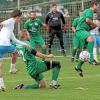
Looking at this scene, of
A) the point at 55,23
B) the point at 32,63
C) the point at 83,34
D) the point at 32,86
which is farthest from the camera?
the point at 55,23

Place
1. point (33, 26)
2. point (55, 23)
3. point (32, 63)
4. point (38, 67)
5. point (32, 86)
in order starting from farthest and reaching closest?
point (55, 23)
point (33, 26)
point (32, 86)
point (32, 63)
point (38, 67)

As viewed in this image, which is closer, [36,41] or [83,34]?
[83,34]

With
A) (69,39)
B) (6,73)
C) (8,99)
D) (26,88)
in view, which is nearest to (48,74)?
(6,73)

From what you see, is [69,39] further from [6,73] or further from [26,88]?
[26,88]

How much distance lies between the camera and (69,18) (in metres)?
29.1

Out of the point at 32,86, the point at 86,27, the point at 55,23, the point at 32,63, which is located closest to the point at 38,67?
the point at 32,63

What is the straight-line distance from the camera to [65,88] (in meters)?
14.1

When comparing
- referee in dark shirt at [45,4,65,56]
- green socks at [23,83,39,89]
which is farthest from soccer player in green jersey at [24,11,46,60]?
green socks at [23,83,39,89]

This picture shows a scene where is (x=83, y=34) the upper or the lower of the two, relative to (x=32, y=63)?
upper

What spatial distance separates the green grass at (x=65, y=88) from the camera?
12297 mm

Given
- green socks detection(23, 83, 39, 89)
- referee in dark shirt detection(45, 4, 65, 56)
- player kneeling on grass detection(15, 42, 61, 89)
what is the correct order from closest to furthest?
player kneeling on grass detection(15, 42, 61, 89), green socks detection(23, 83, 39, 89), referee in dark shirt detection(45, 4, 65, 56)

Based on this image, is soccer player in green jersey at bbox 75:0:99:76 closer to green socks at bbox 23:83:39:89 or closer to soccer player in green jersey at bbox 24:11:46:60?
soccer player in green jersey at bbox 24:11:46:60

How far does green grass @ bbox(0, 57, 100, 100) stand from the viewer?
12.3 metres

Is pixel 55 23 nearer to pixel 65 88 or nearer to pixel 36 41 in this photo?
pixel 36 41
